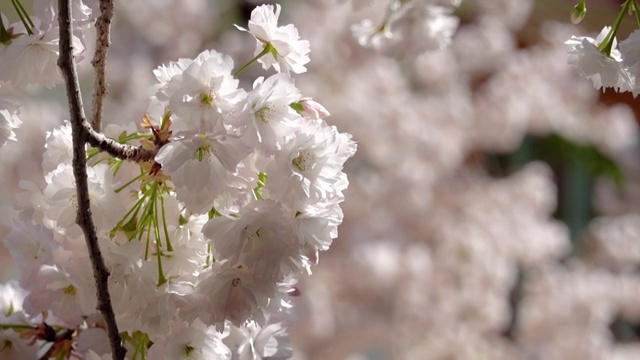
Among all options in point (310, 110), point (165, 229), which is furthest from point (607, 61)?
point (165, 229)

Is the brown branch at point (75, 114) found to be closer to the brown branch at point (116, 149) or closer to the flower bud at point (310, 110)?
the brown branch at point (116, 149)

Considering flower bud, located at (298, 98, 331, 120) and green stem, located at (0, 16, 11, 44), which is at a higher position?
green stem, located at (0, 16, 11, 44)

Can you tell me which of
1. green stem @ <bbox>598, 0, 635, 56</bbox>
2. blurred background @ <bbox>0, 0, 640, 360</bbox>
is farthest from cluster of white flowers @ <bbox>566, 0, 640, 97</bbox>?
blurred background @ <bbox>0, 0, 640, 360</bbox>

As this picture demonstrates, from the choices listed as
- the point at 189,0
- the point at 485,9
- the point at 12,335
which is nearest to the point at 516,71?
the point at 485,9

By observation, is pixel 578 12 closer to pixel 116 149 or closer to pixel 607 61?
pixel 607 61

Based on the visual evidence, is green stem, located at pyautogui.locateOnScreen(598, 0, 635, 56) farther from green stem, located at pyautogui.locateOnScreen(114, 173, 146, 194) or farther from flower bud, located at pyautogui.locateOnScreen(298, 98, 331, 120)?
green stem, located at pyautogui.locateOnScreen(114, 173, 146, 194)
